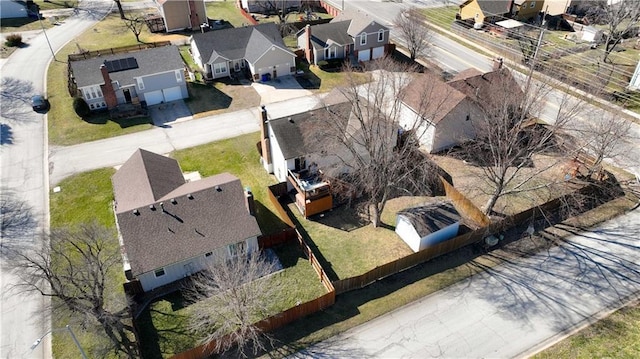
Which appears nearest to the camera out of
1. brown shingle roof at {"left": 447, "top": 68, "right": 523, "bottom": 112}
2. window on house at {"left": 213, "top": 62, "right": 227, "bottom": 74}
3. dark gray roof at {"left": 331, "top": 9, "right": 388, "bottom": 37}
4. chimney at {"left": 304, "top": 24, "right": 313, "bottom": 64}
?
brown shingle roof at {"left": 447, "top": 68, "right": 523, "bottom": 112}

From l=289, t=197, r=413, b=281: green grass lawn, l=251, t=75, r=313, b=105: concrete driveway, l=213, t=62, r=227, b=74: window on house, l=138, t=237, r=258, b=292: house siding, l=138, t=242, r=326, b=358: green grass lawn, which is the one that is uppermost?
l=213, t=62, r=227, b=74: window on house

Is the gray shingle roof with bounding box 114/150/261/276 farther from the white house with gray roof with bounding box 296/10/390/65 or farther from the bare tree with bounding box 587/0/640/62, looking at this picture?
the bare tree with bounding box 587/0/640/62

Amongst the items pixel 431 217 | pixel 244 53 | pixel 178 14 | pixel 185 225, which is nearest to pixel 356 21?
pixel 244 53

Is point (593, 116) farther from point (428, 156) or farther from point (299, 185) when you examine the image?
point (299, 185)

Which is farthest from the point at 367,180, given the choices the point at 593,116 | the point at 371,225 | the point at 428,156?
the point at 593,116

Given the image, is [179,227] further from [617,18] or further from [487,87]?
[617,18]

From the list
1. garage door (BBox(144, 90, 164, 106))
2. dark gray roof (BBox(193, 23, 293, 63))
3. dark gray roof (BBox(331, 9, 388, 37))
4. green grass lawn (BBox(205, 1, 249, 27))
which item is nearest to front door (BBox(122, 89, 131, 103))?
garage door (BBox(144, 90, 164, 106))

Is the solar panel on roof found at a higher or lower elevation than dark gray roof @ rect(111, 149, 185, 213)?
higher
